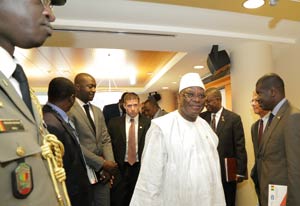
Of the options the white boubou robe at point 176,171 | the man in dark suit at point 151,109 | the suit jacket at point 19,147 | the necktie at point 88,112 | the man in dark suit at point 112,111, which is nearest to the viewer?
the suit jacket at point 19,147

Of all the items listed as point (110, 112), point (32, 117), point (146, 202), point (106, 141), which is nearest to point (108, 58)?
point (110, 112)

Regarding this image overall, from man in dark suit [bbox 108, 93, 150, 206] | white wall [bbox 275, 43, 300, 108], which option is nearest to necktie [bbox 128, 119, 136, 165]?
man in dark suit [bbox 108, 93, 150, 206]

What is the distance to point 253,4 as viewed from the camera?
84.5 inches

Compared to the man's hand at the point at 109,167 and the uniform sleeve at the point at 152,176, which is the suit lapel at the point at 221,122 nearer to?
the man's hand at the point at 109,167

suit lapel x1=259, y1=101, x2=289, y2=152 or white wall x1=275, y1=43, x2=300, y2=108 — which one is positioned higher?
white wall x1=275, y1=43, x2=300, y2=108

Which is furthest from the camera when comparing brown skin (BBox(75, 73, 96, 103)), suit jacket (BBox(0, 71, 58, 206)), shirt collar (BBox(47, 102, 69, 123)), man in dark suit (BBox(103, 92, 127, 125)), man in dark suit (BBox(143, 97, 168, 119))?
man in dark suit (BBox(143, 97, 168, 119))

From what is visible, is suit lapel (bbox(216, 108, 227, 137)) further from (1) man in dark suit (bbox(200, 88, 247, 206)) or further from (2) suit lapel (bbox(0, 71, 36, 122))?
(2) suit lapel (bbox(0, 71, 36, 122))

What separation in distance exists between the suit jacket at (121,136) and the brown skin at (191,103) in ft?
3.86

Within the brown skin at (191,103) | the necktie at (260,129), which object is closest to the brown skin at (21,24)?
the brown skin at (191,103)

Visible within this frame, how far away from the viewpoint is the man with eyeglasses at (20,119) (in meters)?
Result: 0.55

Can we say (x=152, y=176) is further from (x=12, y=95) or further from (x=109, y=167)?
(x=12, y=95)

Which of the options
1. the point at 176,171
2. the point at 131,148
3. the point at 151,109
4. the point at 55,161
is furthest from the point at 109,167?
the point at 151,109

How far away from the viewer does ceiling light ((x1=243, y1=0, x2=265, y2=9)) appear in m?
2.10

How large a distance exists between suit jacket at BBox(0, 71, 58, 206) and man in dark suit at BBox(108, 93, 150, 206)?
7.18ft
